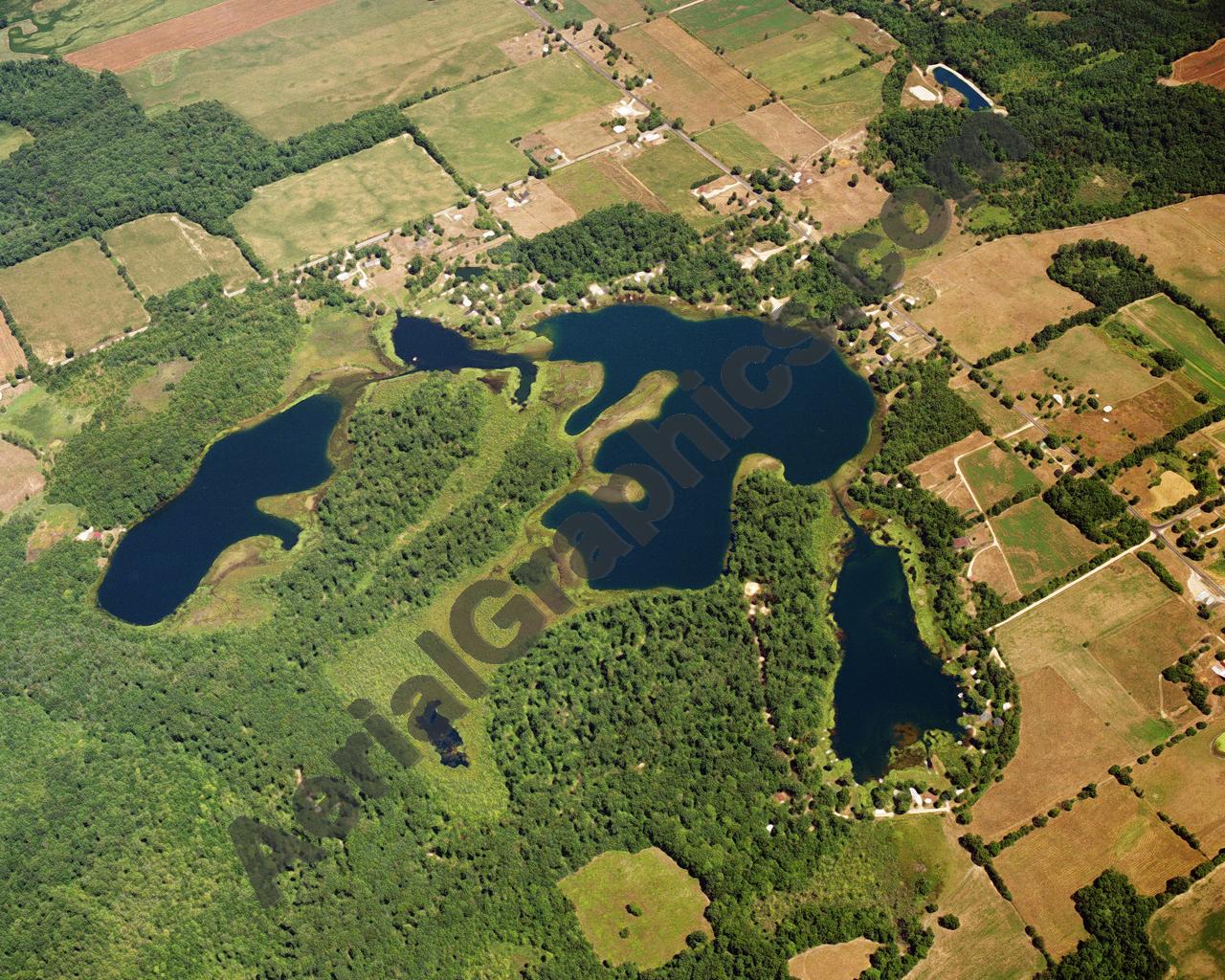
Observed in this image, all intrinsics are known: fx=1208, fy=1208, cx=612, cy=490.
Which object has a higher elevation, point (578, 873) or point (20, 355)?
point (20, 355)

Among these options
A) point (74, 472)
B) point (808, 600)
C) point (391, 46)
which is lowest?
point (808, 600)

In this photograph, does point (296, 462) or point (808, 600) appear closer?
point (808, 600)

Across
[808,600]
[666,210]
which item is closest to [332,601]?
[808,600]

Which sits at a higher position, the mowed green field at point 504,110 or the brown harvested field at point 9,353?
the mowed green field at point 504,110

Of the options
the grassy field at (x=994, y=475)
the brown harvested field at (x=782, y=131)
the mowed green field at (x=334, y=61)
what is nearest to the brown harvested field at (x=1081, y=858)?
the grassy field at (x=994, y=475)

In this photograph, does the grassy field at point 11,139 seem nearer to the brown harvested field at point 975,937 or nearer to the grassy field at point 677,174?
the grassy field at point 677,174

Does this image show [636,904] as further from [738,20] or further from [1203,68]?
[1203,68]

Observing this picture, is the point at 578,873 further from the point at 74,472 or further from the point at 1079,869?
the point at 74,472
